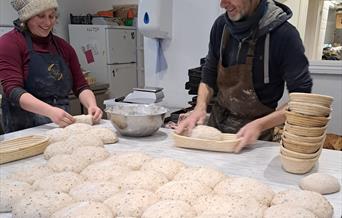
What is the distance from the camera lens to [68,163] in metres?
1.09

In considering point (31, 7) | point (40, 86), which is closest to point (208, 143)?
point (40, 86)

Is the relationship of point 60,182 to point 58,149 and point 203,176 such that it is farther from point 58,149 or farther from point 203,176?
point 203,176

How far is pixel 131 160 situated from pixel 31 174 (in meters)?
0.33

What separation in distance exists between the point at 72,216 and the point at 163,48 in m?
2.48

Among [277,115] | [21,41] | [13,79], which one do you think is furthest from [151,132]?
[21,41]

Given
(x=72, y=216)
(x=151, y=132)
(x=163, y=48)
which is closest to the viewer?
(x=72, y=216)

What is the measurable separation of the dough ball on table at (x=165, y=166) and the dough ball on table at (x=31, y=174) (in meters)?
0.33

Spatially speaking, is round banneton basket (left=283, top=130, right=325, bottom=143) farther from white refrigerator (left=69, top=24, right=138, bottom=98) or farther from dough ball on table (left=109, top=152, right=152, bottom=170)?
white refrigerator (left=69, top=24, right=138, bottom=98)

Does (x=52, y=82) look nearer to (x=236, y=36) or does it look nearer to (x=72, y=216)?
(x=236, y=36)

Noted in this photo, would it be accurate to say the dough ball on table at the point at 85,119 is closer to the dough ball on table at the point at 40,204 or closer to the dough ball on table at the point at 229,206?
the dough ball on table at the point at 40,204

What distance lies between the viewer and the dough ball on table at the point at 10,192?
0.87 metres

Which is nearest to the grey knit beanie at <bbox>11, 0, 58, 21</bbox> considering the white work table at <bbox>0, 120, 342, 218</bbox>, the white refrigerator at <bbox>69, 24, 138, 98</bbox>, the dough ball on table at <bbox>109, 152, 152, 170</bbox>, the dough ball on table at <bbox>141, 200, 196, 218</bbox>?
the white work table at <bbox>0, 120, 342, 218</bbox>

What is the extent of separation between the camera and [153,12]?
288cm

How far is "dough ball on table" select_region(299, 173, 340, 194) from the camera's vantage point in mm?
960
